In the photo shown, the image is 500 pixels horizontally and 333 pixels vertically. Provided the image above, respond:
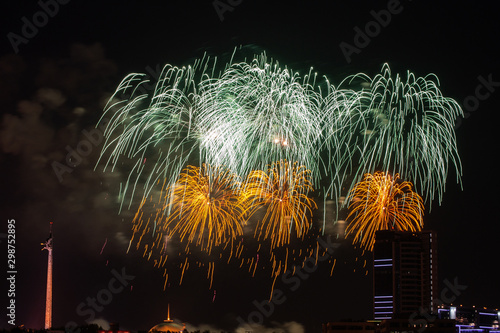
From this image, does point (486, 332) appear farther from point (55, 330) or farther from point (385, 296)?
point (55, 330)

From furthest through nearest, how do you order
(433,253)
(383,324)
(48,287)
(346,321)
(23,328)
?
(433,253)
(383,324)
(346,321)
(48,287)
(23,328)

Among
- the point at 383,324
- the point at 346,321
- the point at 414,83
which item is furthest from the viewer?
the point at 383,324

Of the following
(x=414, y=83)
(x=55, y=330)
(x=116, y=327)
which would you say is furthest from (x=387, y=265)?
(x=414, y=83)

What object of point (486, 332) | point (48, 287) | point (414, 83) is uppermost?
point (414, 83)

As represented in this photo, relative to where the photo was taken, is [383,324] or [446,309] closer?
[383,324]

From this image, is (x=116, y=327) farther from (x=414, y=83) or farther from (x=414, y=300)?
(x=414, y=300)

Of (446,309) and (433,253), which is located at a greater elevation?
(433,253)
